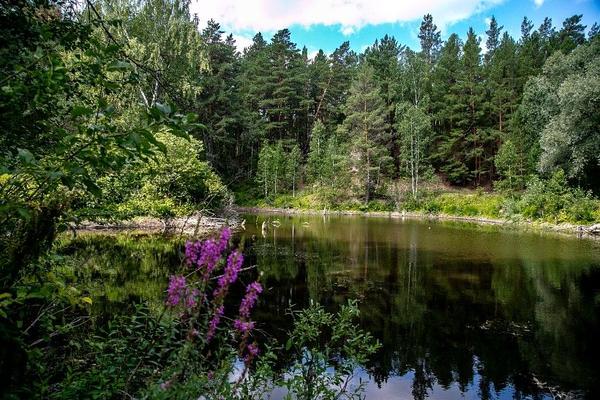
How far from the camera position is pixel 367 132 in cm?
5012

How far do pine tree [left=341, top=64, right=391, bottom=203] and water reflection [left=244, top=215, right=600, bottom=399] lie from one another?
27539mm

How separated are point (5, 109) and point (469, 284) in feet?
43.2

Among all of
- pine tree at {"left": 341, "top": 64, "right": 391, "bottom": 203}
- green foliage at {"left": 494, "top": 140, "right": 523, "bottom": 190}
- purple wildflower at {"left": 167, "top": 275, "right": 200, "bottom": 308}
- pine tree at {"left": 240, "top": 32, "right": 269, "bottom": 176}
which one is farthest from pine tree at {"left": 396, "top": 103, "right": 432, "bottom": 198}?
purple wildflower at {"left": 167, "top": 275, "right": 200, "bottom": 308}

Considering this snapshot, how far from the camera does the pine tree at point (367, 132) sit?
159ft

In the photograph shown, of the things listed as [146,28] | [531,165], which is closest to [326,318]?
[146,28]

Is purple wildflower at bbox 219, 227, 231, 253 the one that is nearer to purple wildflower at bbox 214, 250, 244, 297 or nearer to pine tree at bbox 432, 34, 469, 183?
purple wildflower at bbox 214, 250, 244, 297

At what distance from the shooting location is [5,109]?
2.60 metres

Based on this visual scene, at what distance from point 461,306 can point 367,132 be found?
4105 cm

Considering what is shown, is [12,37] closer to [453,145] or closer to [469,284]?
[469,284]

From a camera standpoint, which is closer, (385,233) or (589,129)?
(385,233)

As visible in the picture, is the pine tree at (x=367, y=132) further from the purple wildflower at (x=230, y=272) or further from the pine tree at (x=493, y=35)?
the purple wildflower at (x=230, y=272)

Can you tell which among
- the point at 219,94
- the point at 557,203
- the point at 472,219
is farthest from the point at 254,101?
the point at 557,203

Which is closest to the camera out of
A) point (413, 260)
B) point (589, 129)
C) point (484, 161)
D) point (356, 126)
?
point (413, 260)

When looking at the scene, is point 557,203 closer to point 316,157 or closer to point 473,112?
point 473,112
